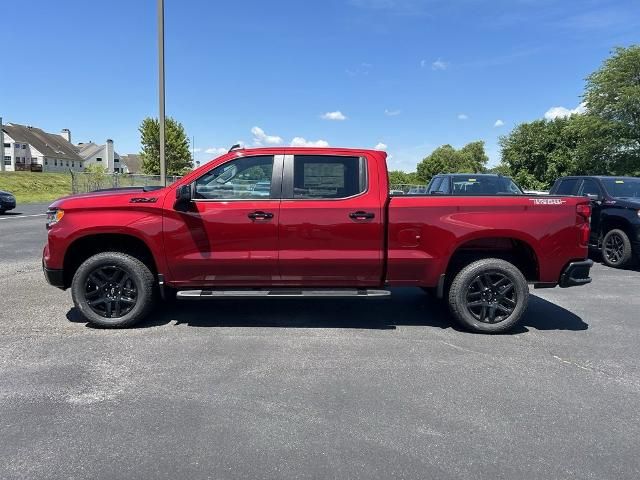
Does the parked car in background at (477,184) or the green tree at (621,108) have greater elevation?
the green tree at (621,108)

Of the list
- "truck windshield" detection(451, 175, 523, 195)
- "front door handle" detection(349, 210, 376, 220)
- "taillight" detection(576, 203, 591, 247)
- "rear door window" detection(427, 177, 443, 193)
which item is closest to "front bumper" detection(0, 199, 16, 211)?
"rear door window" detection(427, 177, 443, 193)

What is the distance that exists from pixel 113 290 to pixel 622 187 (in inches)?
395

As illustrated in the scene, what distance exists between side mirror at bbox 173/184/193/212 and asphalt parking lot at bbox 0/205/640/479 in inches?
53.5

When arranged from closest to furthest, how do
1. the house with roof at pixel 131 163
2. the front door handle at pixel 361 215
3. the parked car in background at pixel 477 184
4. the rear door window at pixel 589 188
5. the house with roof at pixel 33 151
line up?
1. the front door handle at pixel 361 215
2. the rear door window at pixel 589 188
3. the parked car in background at pixel 477 184
4. the house with roof at pixel 33 151
5. the house with roof at pixel 131 163

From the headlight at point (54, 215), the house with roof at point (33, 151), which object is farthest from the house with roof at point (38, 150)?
the headlight at point (54, 215)

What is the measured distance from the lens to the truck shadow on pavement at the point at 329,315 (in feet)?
17.6

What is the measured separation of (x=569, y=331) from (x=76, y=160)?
93575 mm

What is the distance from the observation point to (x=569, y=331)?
5.26 metres

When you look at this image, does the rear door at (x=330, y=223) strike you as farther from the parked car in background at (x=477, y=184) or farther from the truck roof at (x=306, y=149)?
the parked car in background at (x=477, y=184)

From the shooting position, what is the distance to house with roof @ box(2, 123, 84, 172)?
67.9m

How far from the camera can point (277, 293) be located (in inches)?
195

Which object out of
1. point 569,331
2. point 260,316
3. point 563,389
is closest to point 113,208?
point 260,316

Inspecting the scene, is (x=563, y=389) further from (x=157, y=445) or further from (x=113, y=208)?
(x=113, y=208)

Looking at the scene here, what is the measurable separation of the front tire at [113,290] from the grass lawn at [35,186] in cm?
3388
